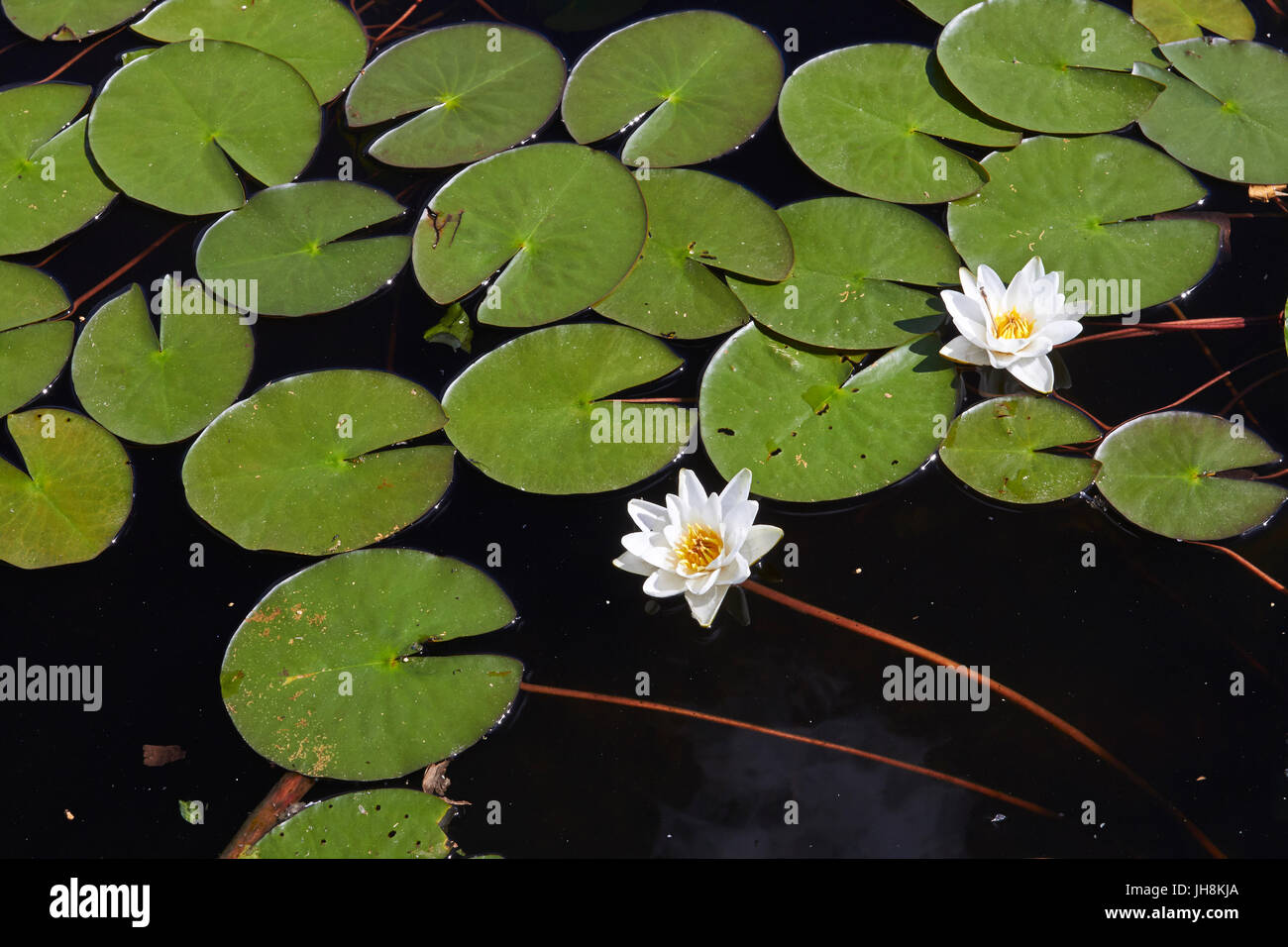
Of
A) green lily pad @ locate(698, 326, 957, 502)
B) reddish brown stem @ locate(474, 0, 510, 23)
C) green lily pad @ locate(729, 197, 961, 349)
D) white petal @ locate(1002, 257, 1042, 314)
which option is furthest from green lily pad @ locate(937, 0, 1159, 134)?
reddish brown stem @ locate(474, 0, 510, 23)

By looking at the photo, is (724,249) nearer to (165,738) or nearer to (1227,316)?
(1227,316)

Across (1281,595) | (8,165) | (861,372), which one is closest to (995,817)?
(1281,595)

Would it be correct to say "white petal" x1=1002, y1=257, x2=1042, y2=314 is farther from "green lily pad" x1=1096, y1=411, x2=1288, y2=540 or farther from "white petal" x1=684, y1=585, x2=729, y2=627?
"white petal" x1=684, y1=585, x2=729, y2=627

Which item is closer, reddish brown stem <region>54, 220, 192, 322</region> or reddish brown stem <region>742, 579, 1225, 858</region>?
reddish brown stem <region>742, 579, 1225, 858</region>

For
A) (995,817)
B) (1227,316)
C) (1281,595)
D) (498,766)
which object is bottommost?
(995,817)

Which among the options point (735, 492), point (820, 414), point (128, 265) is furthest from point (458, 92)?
point (735, 492)

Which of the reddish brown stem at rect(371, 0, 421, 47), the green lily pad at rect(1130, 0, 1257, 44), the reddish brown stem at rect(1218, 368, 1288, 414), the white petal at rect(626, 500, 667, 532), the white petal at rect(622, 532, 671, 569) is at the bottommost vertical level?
the white petal at rect(622, 532, 671, 569)
